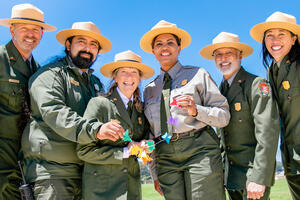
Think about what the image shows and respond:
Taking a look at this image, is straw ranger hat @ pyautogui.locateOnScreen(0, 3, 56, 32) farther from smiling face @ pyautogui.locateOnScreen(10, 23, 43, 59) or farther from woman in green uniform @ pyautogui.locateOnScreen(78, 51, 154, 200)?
woman in green uniform @ pyautogui.locateOnScreen(78, 51, 154, 200)

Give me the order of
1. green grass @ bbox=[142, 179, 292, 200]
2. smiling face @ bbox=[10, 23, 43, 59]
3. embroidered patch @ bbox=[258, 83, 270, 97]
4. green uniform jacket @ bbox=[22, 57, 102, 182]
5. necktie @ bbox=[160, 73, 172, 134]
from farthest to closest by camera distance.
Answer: green grass @ bbox=[142, 179, 292, 200] < smiling face @ bbox=[10, 23, 43, 59] < necktie @ bbox=[160, 73, 172, 134] < embroidered patch @ bbox=[258, 83, 270, 97] < green uniform jacket @ bbox=[22, 57, 102, 182]

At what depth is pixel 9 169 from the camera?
13.5 ft

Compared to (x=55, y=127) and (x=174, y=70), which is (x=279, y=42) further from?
(x=55, y=127)

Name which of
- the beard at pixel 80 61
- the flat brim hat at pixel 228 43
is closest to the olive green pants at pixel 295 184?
the flat brim hat at pixel 228 43

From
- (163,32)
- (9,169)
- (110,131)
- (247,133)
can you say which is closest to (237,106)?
(247,133)

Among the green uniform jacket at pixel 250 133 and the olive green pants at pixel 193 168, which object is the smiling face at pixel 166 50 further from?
the olive green pants at pixel 193 168

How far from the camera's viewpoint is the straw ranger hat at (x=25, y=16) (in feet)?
14.8

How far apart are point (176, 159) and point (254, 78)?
1524 mm

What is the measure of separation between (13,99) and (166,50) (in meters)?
2.27

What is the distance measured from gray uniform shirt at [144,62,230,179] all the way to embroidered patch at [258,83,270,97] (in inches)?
18.7

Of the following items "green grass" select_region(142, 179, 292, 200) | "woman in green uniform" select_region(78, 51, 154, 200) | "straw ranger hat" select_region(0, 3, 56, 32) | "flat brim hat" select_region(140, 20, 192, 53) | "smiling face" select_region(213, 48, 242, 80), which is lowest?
"green grass" select_region(142, 179, 292, 200)

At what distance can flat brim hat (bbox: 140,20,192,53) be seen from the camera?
4387 millimetres

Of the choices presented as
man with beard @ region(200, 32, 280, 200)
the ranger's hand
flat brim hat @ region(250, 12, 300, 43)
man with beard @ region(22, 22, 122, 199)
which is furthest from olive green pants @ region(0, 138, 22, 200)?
flat brim hat @ region(250, 12, 300, 43)

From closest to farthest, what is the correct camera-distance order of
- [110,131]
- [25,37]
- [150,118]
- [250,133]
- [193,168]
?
[110,131] < [193,168] < [250,133] < [150,118] < [25,37]
